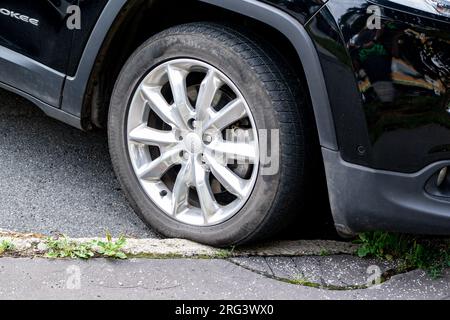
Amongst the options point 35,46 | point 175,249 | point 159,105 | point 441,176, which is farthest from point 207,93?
point 441,176

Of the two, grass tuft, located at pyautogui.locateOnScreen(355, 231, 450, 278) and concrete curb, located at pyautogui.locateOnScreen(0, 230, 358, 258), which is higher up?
grass tuft, located at pyautogui.locateOnScreen(355, 231, 450, 278)

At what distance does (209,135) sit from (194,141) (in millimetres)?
72

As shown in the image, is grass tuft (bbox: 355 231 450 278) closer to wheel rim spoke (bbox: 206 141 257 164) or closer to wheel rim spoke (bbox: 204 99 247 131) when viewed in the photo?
wheel rim spoke (bbox: 206 141 257 164)

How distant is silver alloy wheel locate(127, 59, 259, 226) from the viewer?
3207 millimetres

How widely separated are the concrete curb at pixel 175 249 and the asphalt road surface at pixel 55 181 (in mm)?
159

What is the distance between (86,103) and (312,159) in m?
1.05

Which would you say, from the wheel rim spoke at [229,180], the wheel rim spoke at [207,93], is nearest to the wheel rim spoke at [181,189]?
the wheel rim spoke at [229,180]

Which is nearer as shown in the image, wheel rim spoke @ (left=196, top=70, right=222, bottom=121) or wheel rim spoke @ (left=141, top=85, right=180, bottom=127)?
wheel rim spoke @ (left=196, top=70, right=222, bottom=121)

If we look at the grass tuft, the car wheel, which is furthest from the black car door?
the grass tuft

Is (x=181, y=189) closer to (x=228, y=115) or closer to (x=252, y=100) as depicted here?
(x=228, y=115)

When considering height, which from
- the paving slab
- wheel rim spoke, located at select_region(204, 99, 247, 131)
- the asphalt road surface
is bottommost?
the asphalt road surface

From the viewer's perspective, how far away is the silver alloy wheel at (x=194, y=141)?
3.21 m

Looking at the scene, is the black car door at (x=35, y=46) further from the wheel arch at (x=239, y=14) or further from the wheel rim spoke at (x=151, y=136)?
the wheel rim spoke at (x=151, y=136)
